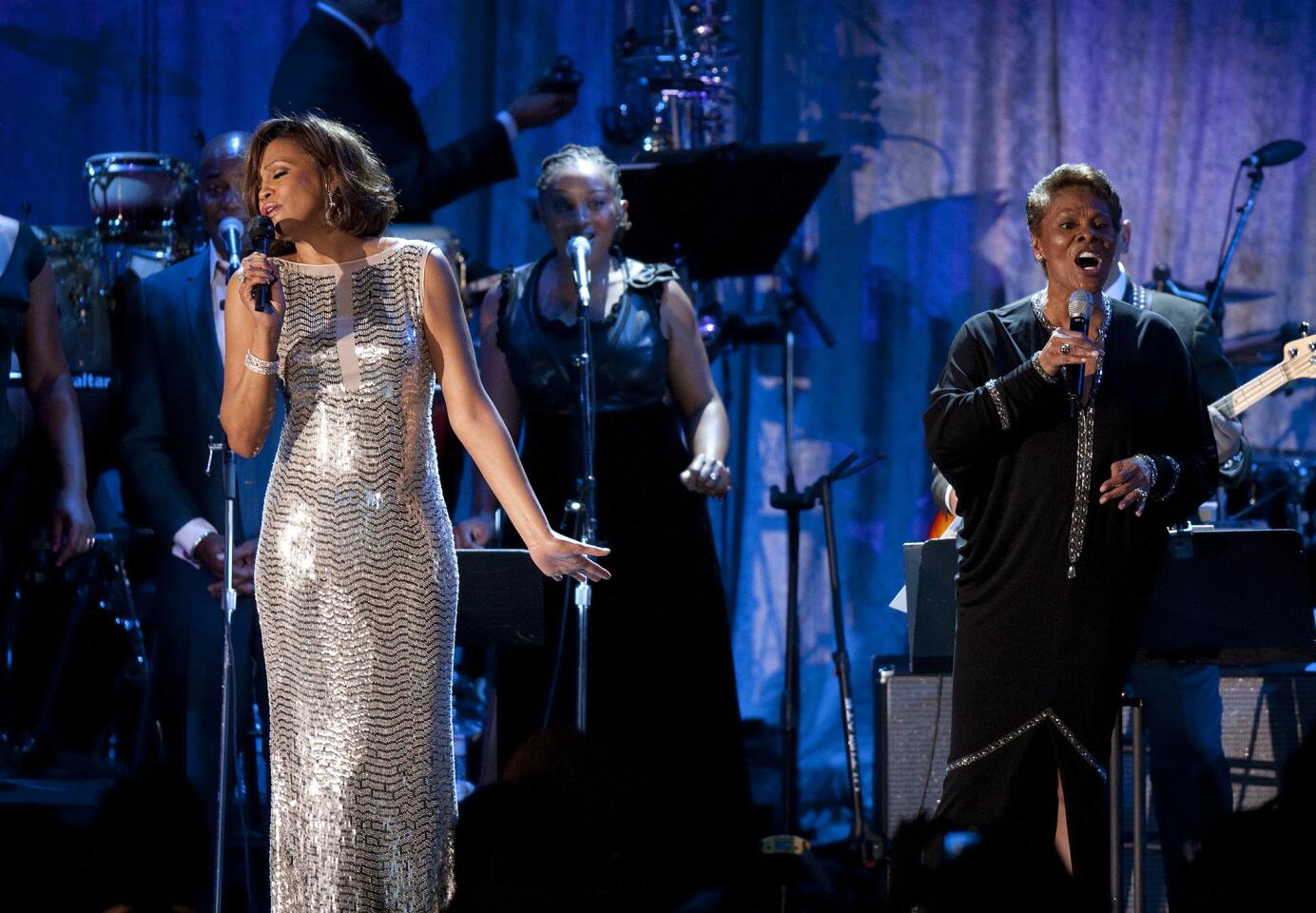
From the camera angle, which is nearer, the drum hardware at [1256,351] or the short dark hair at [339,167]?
the short dark hair at [339,167]

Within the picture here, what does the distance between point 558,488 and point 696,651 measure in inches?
24.8

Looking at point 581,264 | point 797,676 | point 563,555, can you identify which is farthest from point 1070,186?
point 797,676

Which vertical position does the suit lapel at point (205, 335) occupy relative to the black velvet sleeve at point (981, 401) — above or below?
above

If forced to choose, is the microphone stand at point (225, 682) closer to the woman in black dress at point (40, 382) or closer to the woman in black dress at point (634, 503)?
the woman in black dress at point (40, 382)

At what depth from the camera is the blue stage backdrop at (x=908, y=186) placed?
257 inches

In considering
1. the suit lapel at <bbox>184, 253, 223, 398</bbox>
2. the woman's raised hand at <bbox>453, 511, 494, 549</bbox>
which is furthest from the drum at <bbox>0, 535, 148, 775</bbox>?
the woman's raised hand at <bbox>453, 511, 494, 549</bbox>

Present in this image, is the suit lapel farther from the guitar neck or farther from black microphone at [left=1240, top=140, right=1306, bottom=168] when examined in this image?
black microphone at [left=1240, top=140, right=1306, bottom=168]

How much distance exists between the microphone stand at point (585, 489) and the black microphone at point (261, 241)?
1.31 metres

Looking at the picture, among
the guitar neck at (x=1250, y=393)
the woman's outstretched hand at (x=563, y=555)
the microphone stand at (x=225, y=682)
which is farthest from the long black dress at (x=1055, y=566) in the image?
the microphone stand at (x=225, y=682)

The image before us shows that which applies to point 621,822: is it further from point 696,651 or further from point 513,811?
point 696,651

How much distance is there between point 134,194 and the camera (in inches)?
205

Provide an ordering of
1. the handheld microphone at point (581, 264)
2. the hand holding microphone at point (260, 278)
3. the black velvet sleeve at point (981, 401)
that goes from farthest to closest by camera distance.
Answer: the handheld microphone at point (581, 264), the black velvet sleeve at point (981, 401), the hand holding microphone at point (260, 278)

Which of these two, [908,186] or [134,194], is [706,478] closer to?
[134,194]

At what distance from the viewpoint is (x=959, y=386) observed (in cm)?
333
